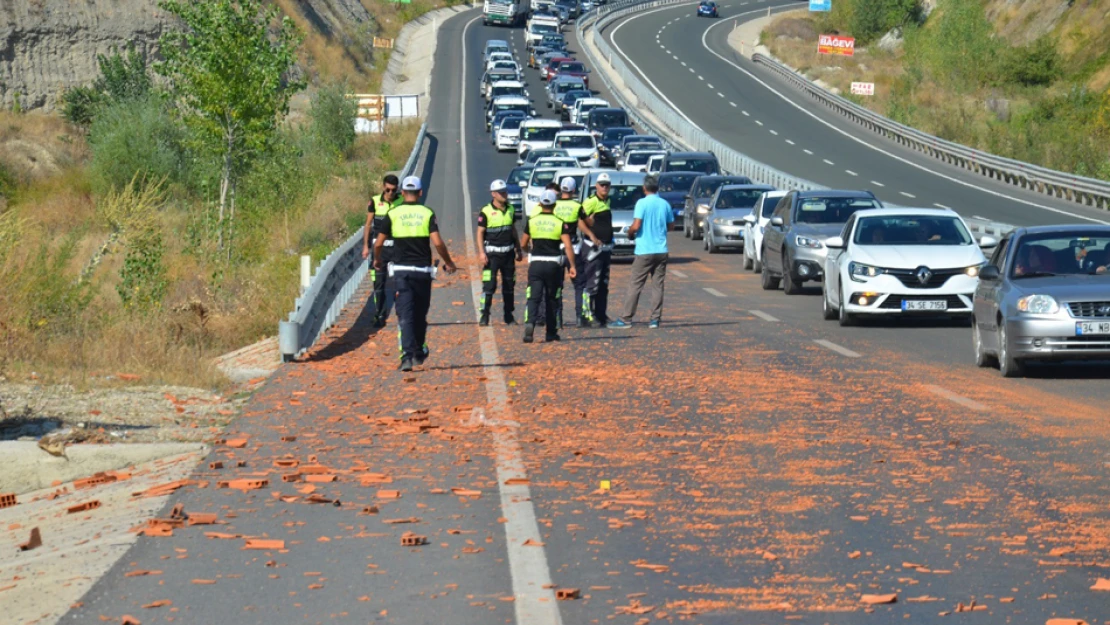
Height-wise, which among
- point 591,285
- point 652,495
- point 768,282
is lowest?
point 768,282

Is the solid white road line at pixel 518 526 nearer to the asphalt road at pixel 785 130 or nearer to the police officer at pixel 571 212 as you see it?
the police officer at pixel 571 212

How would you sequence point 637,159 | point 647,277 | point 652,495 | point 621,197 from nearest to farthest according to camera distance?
1. point 652,495
2. point 647,277
3. point 621,197
4. point 637,159

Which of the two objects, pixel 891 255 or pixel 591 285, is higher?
pixel 891 255

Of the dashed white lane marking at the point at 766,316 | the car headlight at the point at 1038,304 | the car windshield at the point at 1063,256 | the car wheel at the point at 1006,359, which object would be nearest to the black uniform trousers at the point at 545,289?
the dashed white lane marking at the point at 766,316

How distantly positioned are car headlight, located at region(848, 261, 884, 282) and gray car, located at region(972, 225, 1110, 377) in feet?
13.2

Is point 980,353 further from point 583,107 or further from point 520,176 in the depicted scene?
point 583,107

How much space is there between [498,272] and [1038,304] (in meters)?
7.24

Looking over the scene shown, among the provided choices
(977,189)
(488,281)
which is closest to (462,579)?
(488,281)

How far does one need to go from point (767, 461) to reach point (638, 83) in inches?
2881

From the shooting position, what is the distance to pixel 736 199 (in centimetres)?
3631

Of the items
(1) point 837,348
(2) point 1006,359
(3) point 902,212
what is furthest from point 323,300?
(2) point 1006,359

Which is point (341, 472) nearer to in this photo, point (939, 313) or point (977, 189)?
point (939, 313)

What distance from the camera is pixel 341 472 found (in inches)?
408

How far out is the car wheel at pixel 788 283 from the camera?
26.1 meters
